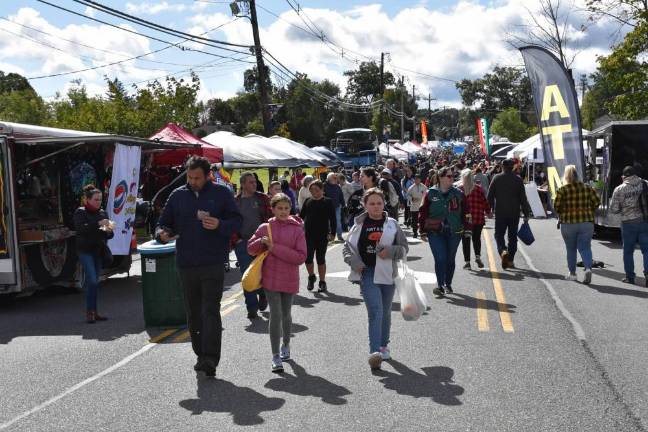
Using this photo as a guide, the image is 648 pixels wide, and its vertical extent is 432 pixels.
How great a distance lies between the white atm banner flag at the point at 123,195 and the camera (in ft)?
44.1

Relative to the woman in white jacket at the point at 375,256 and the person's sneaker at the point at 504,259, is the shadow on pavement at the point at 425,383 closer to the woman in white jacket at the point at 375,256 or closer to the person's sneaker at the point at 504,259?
the woman in white jacket at the point at 375,256

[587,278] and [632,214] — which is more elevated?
[632,214]

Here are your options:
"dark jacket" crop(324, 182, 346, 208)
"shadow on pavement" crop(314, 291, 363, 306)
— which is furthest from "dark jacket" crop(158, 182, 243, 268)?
"dark jacket" crop(324, 182, 346, 208)

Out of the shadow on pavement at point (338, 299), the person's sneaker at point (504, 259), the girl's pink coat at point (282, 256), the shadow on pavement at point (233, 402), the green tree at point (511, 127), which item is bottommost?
the shadow on pavement at point (233, 402)

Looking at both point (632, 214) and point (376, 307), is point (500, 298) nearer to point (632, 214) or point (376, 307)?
point (632, 214)

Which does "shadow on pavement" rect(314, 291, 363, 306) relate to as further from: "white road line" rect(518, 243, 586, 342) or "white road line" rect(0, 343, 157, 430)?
"white road line" rect(0, 343, 157, 430)

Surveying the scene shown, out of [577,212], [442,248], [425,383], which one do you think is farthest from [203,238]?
[577,212]

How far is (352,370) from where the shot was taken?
6.99m

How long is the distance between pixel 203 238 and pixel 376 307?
1.66m

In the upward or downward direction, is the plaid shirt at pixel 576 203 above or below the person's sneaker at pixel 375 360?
above

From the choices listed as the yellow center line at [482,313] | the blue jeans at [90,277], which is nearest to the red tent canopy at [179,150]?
the blue jeans at [90,277]

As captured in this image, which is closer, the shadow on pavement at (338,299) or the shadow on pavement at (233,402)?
the shadow on pavement at (233,402)

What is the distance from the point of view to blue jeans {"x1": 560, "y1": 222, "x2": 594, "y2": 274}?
12.2 metres

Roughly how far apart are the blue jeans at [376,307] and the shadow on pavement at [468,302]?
3047mm
